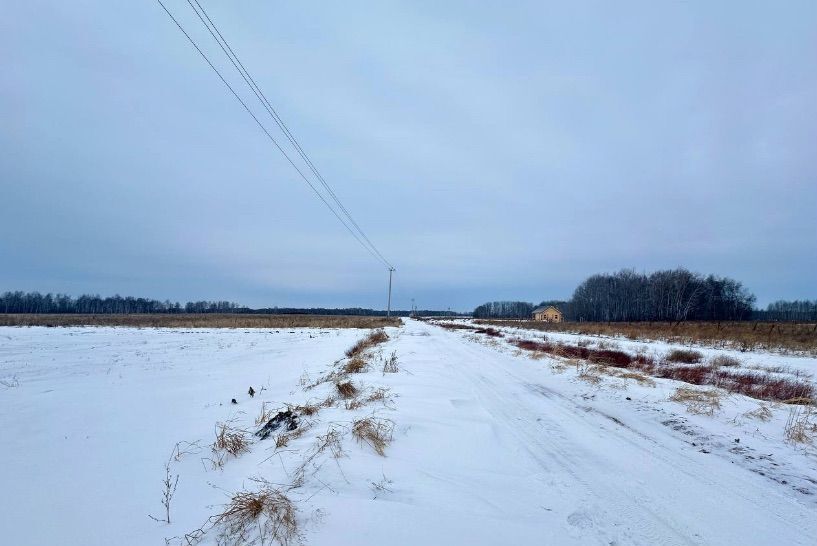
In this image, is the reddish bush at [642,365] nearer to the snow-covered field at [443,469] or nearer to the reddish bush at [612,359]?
the reddish bush at [612,359]

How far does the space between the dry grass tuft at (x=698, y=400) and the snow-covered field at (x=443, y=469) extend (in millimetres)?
140

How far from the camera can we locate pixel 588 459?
180 inches

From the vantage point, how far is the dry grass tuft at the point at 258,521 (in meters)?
2.82

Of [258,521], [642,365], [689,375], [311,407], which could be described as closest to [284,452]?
[258,521]

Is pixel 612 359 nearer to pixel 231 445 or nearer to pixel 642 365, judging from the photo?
pixel 642 365

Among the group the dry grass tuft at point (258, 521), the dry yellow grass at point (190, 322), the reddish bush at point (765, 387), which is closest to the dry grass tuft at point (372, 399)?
the dry grass tuft at point (258, 521)

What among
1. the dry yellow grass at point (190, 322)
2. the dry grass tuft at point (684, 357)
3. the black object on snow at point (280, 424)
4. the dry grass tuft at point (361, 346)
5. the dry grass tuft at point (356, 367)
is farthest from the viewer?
the dry yellow grass at point (190, 322)

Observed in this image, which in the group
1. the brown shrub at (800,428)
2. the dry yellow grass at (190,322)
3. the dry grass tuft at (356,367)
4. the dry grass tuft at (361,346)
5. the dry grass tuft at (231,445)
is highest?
the brown shrub at (800,428)

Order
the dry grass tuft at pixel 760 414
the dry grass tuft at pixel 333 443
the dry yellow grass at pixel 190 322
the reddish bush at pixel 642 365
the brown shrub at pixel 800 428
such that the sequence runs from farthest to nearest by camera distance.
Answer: the dry yellow grass at pixel 190 322
the reddish bush at pixel 642 365
the dry grass tuft at pixel 760 414
the brown shrub at pixel 800 428
the dry grass tuft at pixel 333 443

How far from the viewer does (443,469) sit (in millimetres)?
4086

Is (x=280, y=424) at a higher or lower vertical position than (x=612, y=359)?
lower

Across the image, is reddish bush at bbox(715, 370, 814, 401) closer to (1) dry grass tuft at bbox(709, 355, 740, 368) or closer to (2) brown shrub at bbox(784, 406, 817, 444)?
(2) brown shrub at bbox(784, 406, 817, 444)

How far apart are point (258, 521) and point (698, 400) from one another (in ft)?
26.3

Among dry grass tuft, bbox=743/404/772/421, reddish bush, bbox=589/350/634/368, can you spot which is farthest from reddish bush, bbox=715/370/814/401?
reddish bush, bbox=589/350/634/368
